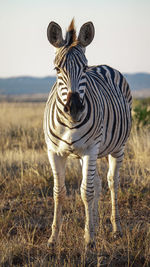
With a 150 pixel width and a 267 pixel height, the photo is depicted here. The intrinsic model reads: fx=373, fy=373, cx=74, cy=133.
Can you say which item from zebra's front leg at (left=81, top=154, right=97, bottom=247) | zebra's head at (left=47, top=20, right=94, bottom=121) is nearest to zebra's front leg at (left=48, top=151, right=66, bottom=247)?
zebra's front leg at (left=81, top=154, right=97, bottom=247)

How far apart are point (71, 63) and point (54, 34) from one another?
479 millimetres

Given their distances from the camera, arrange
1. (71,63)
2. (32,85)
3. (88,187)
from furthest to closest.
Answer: (32,85) → (88,187) → (71,63)

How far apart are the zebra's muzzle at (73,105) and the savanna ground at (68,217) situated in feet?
4.34

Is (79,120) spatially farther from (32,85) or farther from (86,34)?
(32,85)

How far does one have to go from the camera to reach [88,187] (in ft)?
13.4

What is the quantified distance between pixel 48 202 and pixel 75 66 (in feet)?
9.32

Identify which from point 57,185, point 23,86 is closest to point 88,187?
point 57,185

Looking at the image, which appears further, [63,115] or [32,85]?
[32,85]

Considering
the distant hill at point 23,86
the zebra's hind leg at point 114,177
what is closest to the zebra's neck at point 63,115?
the zebra's hind leg at point 114,177

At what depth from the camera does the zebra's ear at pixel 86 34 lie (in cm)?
379

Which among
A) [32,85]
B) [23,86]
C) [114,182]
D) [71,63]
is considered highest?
[71,63]

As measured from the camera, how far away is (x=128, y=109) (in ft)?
17.8

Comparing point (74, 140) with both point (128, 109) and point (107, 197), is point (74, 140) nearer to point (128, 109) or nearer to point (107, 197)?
point (128, 109)

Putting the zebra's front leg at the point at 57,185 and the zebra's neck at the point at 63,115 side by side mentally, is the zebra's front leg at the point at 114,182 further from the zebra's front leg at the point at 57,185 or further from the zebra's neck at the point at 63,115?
the zebra's neck at the point at 63,115
